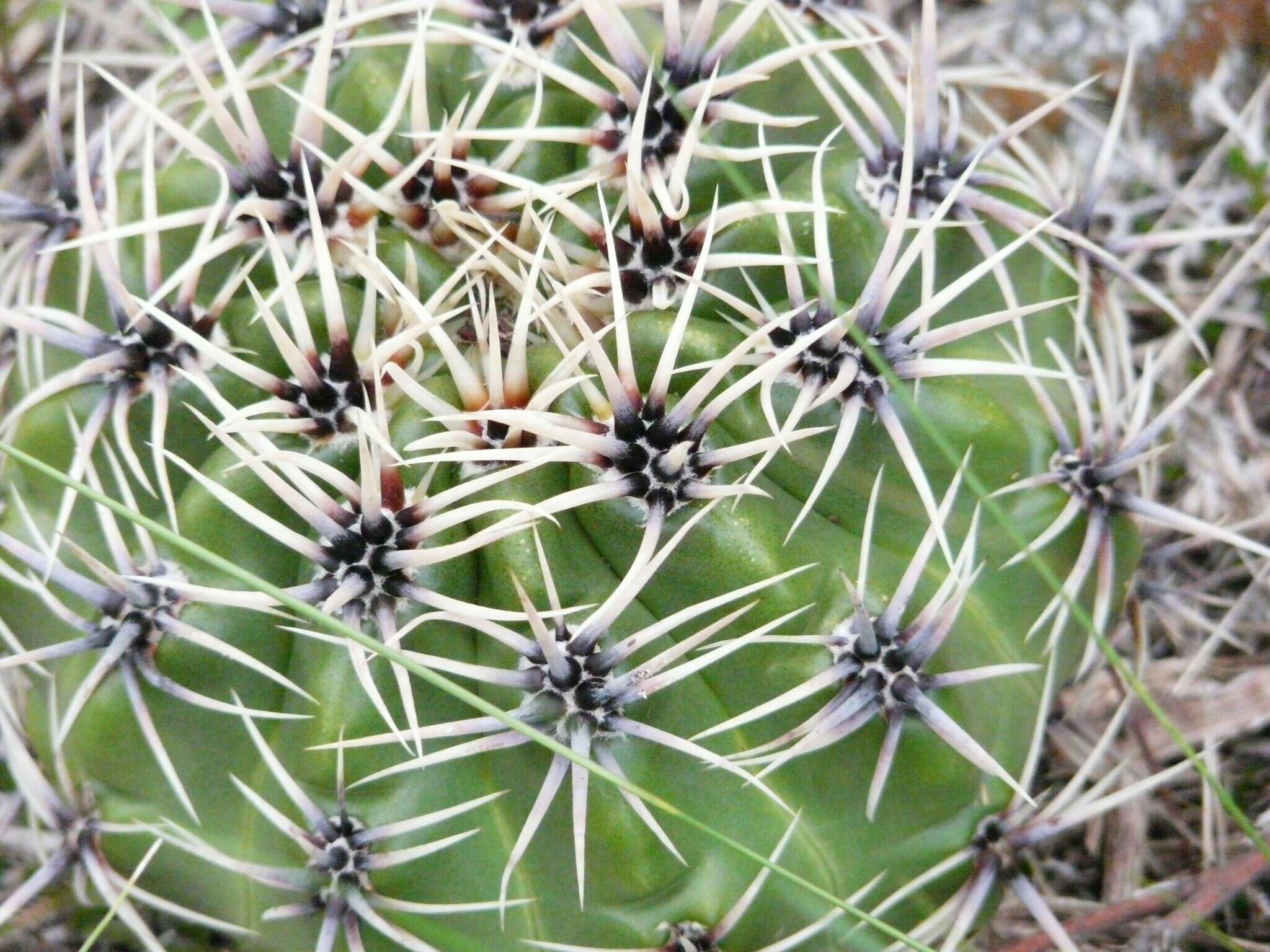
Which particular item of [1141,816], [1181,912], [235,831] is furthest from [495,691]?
[1141,816]

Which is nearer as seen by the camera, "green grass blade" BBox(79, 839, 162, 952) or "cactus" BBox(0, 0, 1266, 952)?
Answer: "cactus" BBox(0, 0, 1266, 952)

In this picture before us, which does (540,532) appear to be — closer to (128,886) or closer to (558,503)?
(558,503)

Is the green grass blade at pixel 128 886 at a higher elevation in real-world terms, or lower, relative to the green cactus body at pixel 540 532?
lower

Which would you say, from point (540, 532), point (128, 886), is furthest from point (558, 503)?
point (128, 886)

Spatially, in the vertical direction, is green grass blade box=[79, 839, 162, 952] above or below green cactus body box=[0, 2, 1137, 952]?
below

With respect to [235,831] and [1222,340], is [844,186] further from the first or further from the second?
[1222,340]

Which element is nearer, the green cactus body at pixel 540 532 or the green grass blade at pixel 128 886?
the green cactus body at pixel 540 532

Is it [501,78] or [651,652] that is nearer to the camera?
[651,652]
